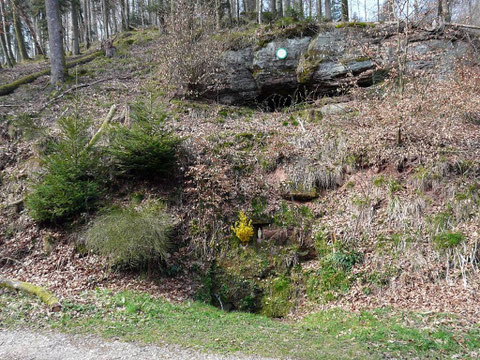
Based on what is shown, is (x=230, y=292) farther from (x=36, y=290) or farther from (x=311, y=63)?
(x=311, y=63)

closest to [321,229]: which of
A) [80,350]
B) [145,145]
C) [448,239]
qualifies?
[448,239]

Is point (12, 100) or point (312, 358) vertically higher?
point (12, 100)

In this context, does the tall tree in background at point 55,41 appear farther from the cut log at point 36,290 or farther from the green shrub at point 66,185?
the cut log at point 36,290

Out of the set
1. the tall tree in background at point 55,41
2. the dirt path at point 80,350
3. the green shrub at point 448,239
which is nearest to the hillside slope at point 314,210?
the green shrub at point 448,239

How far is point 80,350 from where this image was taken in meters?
5.17

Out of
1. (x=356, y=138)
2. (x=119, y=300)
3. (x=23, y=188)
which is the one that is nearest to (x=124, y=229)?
(x=119, y=300)

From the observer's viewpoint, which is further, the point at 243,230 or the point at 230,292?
the point at 243,230

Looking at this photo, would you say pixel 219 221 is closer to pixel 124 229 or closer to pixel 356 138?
pixel 124 229

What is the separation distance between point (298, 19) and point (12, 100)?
44.9 ft

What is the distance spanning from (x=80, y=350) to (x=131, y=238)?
2.92 meters

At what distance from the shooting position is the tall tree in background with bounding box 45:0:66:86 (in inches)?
593

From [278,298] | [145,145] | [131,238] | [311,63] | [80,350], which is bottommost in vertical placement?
[278,298]

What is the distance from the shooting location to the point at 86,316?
21.0 ft

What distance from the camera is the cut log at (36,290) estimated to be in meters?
6.56
